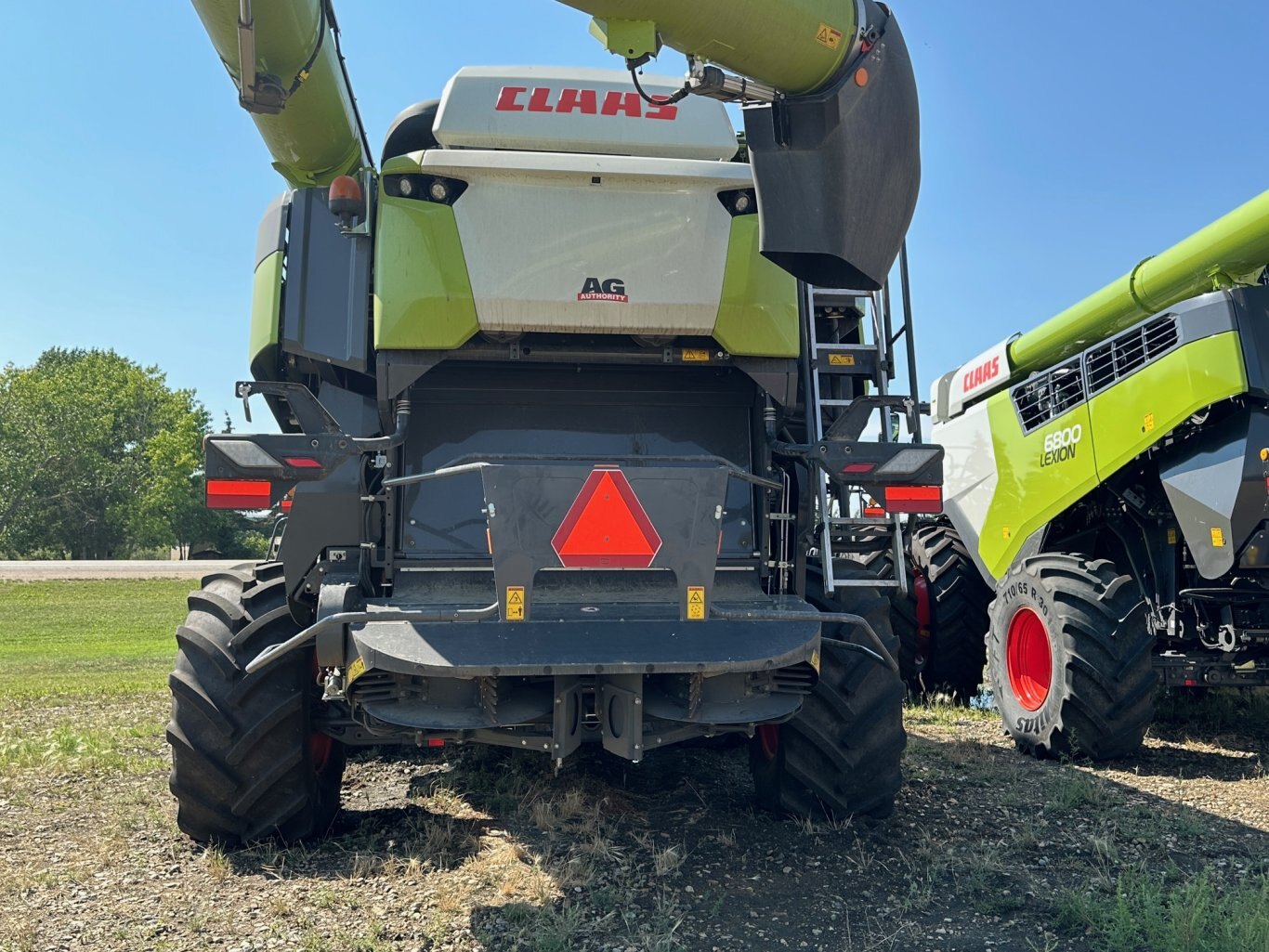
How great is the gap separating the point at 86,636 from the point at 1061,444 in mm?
15278

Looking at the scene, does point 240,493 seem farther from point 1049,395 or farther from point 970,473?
point 970,473

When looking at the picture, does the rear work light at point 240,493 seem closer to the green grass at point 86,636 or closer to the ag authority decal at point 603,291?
the ag authority decal at point 603,291

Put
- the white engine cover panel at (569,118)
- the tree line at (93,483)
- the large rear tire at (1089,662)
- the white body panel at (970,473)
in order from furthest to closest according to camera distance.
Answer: the tree line at (93,483), the white body panel at (970,473), the large rear tire at (1089,662), the white engine cover panel at (569,118)

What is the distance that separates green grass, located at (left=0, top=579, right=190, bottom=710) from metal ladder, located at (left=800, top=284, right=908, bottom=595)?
22.2ft

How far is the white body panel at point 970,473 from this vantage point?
800 centimetres

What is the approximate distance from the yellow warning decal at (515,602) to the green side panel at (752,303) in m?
1.50

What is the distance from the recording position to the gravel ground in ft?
11.4

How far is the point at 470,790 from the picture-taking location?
523 cm

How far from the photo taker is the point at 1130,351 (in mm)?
6383

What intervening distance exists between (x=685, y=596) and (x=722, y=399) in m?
1.40

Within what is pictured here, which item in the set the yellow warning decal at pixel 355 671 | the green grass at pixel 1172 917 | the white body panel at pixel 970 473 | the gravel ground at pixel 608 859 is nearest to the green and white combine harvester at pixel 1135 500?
the white body panel at pixel 970 473

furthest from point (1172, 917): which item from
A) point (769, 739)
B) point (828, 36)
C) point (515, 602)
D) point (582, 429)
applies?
point (828, 36)

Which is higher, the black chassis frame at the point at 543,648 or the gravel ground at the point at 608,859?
the black chassis frame at the point at 543,648

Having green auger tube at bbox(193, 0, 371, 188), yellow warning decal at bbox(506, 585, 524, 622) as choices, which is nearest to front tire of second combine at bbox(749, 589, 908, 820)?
yellow warning decal at bbox(506, 585, 524, 622)
